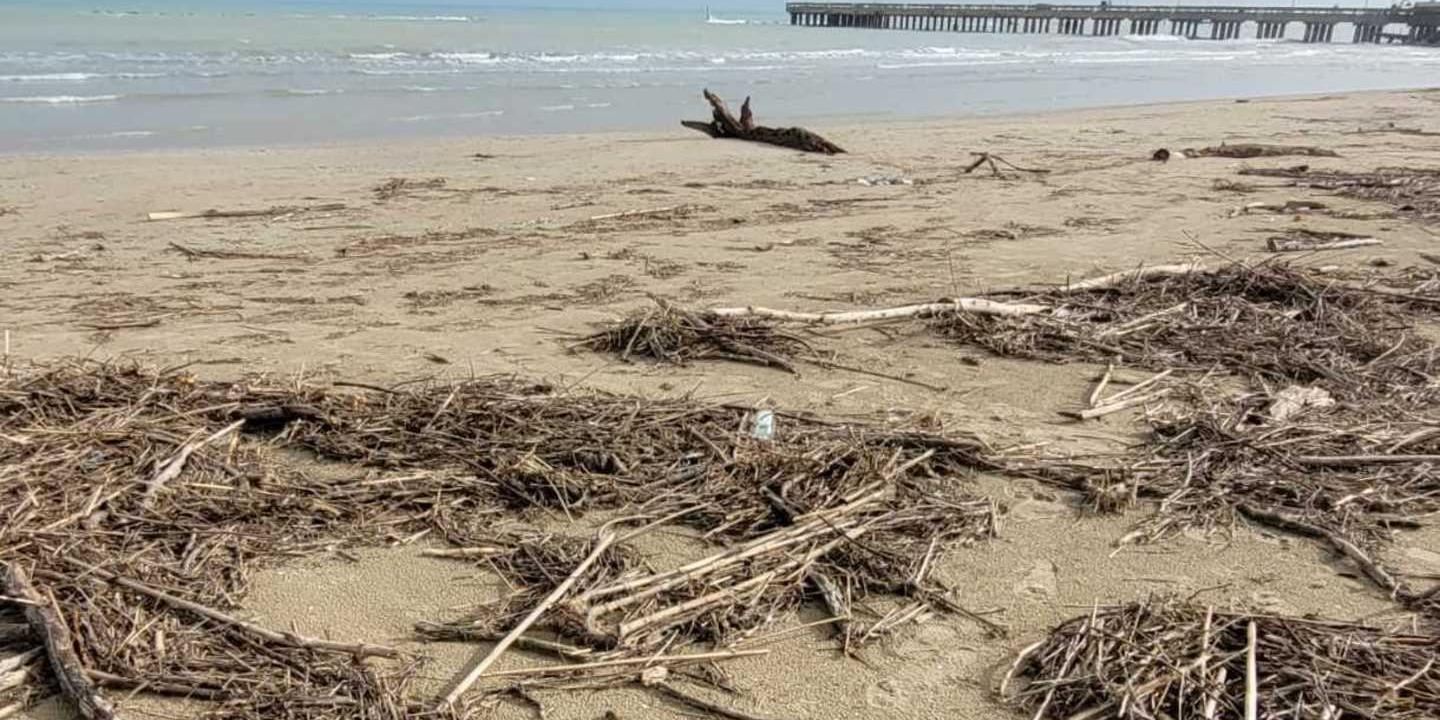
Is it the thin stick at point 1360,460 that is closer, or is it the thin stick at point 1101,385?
the thin stick at point 1360,460

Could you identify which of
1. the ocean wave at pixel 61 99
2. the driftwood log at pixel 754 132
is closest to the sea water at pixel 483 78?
the ocean wave at pixel 61 99

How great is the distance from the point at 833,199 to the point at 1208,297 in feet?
15.4

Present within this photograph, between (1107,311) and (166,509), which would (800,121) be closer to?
(1107,311)

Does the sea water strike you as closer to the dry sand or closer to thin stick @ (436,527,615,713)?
the dry sand

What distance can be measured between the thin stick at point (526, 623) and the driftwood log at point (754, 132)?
10.8 metres

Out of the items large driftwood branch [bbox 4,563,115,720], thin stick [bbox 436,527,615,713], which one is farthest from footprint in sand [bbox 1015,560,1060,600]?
large driftwood branch [bbox 4,563,115,720]

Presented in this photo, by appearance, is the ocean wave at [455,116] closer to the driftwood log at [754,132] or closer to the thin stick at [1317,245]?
the driftwood log at [754,132]

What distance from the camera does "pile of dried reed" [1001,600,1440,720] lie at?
7.77ft

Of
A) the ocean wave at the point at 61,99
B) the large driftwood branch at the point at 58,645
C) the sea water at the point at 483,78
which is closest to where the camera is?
the large driftwood branch at the point at 58,645

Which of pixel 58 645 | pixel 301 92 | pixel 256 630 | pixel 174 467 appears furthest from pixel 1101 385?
pixel 301 92

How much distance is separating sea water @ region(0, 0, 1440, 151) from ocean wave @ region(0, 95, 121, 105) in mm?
48

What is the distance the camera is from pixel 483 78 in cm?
2573

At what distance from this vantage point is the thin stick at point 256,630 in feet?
8.34

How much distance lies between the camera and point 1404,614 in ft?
9.16
